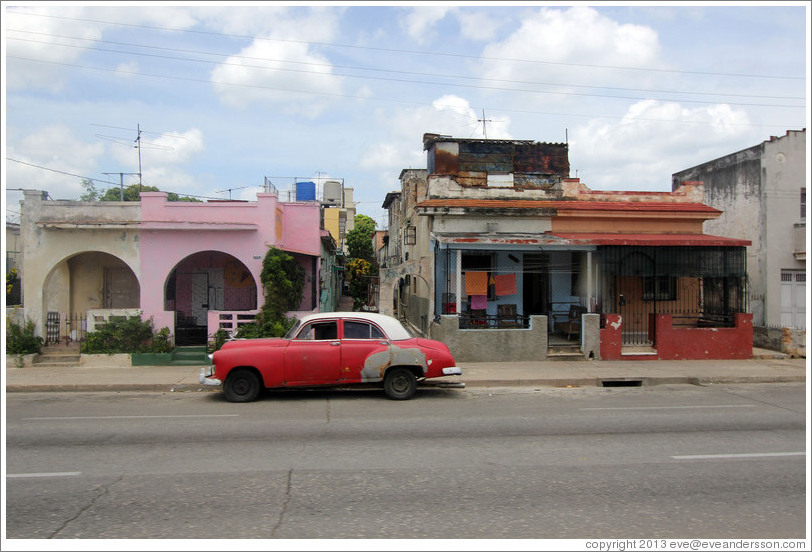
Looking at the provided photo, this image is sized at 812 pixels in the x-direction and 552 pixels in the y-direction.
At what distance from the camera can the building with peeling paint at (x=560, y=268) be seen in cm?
1634

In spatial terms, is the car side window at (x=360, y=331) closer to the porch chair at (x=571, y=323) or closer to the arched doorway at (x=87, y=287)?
the porch chair at (x=571, y=323)

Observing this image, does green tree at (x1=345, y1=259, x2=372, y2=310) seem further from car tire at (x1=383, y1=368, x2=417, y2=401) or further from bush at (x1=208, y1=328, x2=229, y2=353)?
car tire at (x1=383, y1=368, x2=417, y2=401)

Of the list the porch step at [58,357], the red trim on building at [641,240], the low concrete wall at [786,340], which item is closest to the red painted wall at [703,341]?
the low concrete wall at [786,340]

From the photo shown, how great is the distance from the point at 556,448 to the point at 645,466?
116 cm

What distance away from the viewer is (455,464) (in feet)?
23.1

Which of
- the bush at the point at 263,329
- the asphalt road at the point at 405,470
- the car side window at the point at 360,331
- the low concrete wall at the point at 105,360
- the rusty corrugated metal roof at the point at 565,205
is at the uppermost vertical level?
the rusty corrugated metal roof at the point at 565,205

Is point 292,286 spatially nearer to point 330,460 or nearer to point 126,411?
point 126,411

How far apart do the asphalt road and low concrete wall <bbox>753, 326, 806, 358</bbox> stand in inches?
315

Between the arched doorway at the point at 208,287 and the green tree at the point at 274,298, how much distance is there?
2815 millimetres

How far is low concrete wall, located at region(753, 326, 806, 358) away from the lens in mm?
17578

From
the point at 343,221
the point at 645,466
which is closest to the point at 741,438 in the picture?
the point at 645,466

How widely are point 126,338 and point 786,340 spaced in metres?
18.8

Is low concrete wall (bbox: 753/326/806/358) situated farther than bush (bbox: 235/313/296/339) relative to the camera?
Yes

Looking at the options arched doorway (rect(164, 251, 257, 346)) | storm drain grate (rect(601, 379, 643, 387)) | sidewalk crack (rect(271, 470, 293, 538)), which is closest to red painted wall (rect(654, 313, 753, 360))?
storm drain grate (rect(601, 379, 643, 387))
